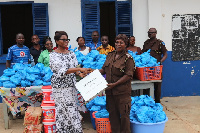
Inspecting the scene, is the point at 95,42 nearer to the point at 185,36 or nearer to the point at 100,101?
the point at 100,101

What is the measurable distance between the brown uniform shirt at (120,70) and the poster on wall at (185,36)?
401 cm

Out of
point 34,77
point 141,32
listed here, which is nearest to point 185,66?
point 141,32

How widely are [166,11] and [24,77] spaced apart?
4.54 metres

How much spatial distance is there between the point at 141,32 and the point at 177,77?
5.61ft

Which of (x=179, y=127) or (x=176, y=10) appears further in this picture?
(x=176, y=10)

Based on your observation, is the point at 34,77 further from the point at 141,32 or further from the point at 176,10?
the point at 176,10

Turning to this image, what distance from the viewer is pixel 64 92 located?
4.15 m

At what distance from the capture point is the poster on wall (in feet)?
25.1

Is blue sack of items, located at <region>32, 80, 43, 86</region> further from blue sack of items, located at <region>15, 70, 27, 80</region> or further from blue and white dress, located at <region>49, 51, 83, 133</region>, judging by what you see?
blue and white dress, located at <region>49, 51, 83, 133</region>

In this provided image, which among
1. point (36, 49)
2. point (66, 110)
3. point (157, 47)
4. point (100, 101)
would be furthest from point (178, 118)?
point (36, 49)

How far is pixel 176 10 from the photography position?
7664 mm

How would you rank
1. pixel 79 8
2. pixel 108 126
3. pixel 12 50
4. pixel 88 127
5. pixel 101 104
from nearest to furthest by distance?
pixel 108 126 → pixel 101 104 → pixel 88 127 → pixel 12 50 → pixel 79 8

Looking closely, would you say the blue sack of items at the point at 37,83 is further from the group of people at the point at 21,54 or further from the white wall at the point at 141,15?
the white wall at the point at 141,15

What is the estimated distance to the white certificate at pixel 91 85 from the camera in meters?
3.87
